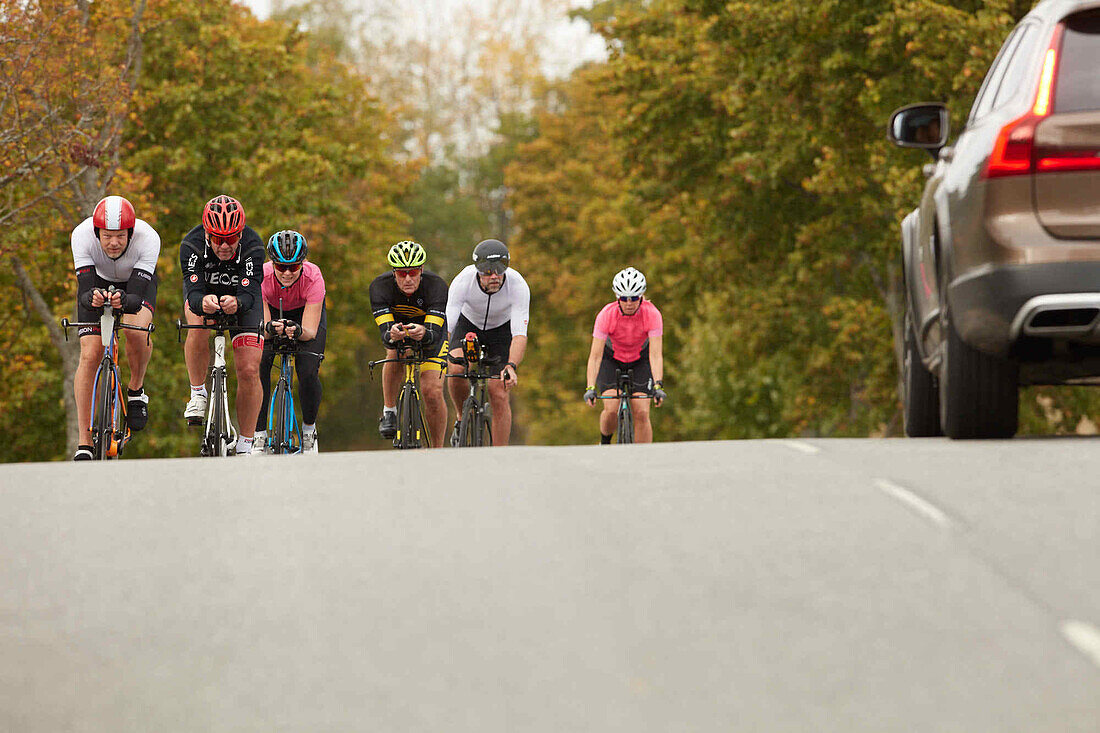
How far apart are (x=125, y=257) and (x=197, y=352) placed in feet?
3.43

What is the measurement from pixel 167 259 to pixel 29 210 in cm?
647

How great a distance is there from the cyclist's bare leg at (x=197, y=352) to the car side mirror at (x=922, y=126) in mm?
6091

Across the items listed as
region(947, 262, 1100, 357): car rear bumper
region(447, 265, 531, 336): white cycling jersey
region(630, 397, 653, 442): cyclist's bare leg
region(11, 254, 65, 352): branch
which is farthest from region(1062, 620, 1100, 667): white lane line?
region(11, 254, 65, 352): branch

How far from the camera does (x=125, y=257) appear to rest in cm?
1203

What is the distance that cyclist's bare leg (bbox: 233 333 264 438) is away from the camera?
1245cm

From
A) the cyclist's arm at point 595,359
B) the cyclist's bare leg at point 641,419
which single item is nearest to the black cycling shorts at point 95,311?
the cyclist's arm at point 595,359

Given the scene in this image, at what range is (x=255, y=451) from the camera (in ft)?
42.4

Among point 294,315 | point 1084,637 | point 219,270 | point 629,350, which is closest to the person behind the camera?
point 1084,637

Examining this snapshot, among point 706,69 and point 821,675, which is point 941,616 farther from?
point 706,69

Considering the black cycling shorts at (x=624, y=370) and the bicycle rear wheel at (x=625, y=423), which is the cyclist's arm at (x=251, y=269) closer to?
the black cycling shorts at (x=624, y=370)

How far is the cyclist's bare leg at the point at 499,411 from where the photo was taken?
551 inches

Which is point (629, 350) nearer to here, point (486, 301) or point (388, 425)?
point (486, 301)

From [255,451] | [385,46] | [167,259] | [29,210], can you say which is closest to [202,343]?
[255,451]

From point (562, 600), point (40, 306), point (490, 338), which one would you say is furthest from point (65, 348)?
point (562, 600)
